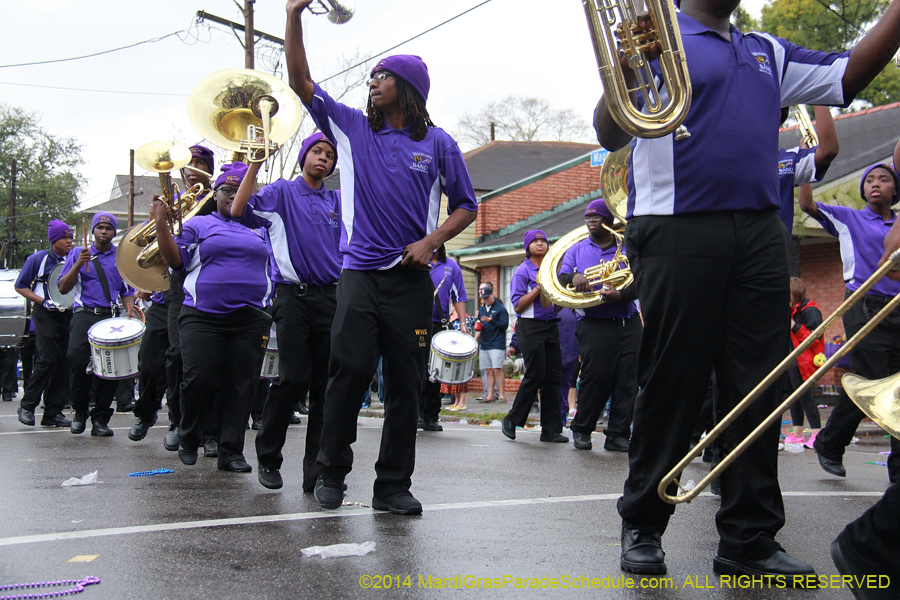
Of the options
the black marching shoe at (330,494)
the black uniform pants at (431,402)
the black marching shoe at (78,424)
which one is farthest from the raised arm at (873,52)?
the black marching shoe at (78,424)

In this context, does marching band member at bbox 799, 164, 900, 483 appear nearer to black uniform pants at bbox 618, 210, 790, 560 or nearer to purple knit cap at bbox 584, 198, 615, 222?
purple knit cap at bbox 584, 198, 615, 222

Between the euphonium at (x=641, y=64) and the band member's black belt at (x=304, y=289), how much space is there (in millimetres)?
2637

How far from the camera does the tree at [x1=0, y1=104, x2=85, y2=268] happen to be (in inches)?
2277

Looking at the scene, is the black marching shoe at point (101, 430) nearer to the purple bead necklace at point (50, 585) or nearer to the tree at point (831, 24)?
the purple bead necklace at point (50, 585)

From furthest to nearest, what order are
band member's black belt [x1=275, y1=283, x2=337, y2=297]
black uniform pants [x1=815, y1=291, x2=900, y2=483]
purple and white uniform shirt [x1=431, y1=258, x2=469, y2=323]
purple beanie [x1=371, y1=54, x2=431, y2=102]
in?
purple and white uniform shirt [x1=431, y1=258, x2=469, y2=323] → black uniform pants [x1=815, y1=291, x2=900, y2=483] → band member's black belt [x1=275, y1=283, x2=337, y2=297] → purple beanie [x1=371, y1=54, x2=431, y2=102]

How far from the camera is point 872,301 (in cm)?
620

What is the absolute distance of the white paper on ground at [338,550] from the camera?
3541 millimetres

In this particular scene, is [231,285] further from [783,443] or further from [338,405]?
[783,443]

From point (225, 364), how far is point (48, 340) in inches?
192

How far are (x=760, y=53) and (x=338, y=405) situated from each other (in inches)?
101

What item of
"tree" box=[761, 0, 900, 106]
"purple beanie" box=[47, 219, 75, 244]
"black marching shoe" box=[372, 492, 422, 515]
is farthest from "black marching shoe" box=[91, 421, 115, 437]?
"tree" box=[761, 0, 900, 106]

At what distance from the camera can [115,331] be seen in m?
8.85

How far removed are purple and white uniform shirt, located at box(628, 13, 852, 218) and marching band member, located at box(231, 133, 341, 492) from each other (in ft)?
8.13

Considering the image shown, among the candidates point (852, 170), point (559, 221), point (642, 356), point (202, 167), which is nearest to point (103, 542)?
point (642, 356)
